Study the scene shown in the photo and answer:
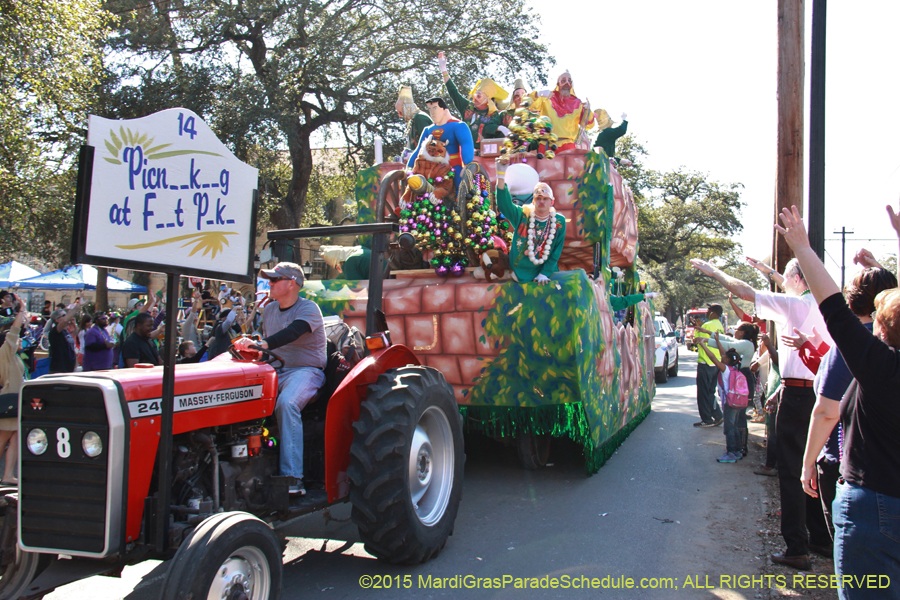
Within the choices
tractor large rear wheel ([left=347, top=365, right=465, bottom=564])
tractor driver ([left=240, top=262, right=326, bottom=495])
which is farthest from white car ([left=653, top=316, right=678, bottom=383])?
tractor driver ([left=240, top=262, right=326, bottom=495])

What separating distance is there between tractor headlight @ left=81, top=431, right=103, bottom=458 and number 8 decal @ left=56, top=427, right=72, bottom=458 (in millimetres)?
77

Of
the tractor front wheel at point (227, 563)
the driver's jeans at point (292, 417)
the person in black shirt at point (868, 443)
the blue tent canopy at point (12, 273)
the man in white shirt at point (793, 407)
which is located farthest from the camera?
the blue tent canopy at point (12, 273)

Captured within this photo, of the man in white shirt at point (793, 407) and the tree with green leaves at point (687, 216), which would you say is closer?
the man in white shirt at point (793, 407)

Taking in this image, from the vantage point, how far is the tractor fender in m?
3.74

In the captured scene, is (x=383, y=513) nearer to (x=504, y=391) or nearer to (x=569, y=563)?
(x=569, y=563)

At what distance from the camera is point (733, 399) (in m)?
7.04

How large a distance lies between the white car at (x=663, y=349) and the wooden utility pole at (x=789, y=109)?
931cm

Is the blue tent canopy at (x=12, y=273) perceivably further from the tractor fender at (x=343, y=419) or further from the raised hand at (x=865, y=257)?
the raised hand at (x=865, y=257)

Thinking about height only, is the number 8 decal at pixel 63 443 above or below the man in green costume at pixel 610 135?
below

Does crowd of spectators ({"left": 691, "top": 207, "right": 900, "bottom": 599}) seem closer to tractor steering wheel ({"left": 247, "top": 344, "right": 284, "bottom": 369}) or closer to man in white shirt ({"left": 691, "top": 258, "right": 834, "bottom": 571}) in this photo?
man in white shirt ({"left": 691, "top": 258, "right": 834, "bottom": 571})

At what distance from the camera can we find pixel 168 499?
2721 millimetres

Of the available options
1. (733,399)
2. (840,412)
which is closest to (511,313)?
(733,399)

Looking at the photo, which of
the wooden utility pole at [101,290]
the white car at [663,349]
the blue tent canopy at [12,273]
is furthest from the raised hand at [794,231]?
the wooden utility pole at [101,290]

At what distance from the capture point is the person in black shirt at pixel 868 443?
2158 millimetres
